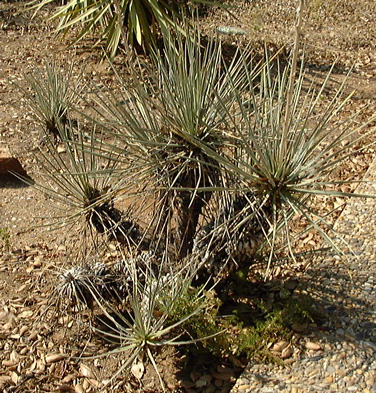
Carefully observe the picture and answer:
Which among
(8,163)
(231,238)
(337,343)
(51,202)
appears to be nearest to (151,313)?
(231,238)

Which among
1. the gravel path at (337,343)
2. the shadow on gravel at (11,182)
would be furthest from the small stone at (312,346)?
the shadow on gravel at (11,182)

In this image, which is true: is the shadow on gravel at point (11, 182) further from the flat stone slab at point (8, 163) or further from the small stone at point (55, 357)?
the small stone at point (55, 357)

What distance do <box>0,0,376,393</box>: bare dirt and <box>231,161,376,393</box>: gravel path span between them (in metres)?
0.24

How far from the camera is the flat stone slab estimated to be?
4.14 metres

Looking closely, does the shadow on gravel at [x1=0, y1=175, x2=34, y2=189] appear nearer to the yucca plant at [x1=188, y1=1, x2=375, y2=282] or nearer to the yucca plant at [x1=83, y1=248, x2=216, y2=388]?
the yucca plant at [x1=83, y1=248, x2=216, y2=388]

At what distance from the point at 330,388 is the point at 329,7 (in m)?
6.25

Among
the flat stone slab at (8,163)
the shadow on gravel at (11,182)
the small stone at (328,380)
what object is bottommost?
the shadow on gravel at (11,182)

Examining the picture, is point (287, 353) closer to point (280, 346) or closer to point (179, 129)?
point (280, 346)

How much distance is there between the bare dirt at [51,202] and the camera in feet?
8.43

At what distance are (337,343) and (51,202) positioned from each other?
2127 mm

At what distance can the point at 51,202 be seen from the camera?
3857mm

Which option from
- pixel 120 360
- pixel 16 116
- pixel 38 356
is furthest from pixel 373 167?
pixel 16 116

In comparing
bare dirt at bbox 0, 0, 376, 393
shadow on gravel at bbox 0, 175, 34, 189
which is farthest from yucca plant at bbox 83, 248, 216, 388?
shadow on gravel at bbox 0, 175, 34, 189

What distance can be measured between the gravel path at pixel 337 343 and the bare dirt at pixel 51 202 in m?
0.24
